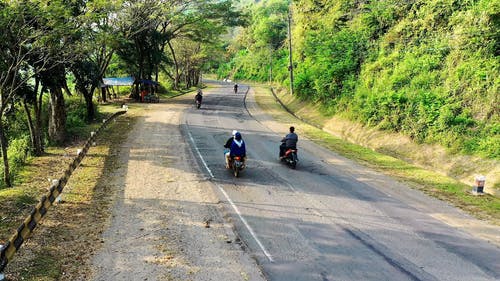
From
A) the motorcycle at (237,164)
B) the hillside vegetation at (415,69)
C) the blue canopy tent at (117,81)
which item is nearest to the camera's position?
the motorcycle at (237,164)

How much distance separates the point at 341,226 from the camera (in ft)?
34.2

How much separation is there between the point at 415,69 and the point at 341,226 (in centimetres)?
1418

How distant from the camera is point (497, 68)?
17219 millimetres

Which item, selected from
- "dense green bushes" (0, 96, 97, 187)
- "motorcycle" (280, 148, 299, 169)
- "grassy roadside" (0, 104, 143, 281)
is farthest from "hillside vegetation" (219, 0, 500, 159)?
"dense green bushes" (0, 96, 97, 187)

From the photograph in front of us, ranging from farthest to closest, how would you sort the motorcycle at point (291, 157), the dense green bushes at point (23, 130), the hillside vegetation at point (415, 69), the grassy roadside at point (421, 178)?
the dense green bushes at point (23, 130) < the hillside vegetation at point (415, 69) < the motorcycle at point (291, 157) < the grassy roadside at point (421, 178)

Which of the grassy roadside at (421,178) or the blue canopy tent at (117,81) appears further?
the blue canopy tent at (117,81)

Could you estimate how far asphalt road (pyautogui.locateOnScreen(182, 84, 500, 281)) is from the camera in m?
8.24

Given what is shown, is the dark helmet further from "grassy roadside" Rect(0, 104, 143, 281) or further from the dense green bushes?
the dense green bushes

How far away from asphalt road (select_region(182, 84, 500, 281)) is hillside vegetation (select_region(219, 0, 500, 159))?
487 centimetres

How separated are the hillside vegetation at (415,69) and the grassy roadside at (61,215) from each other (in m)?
14.1

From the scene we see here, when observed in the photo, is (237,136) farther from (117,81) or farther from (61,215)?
(117,81)

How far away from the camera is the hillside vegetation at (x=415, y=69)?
17250 millimetres

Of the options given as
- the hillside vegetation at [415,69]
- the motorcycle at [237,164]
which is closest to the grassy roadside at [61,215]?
the motorcycle at [237,164]

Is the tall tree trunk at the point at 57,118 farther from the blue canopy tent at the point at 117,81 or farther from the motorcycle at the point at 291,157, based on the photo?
the blue canopy tent at the point at 117,81
